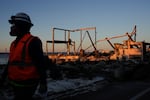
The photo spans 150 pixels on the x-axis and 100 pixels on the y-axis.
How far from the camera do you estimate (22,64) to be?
4.91m

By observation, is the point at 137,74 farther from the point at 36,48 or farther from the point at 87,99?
the point at 36,48

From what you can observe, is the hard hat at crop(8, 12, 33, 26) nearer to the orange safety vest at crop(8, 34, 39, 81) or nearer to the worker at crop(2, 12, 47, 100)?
the worker at crop(2, 12, 47, 100)

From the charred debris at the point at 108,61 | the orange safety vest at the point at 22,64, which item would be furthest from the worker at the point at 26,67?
the charred debris at the point at 108,61

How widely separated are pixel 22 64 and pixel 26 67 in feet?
0.25

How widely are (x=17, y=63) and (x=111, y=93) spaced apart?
23.2 feet

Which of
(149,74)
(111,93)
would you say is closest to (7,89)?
(111,93)

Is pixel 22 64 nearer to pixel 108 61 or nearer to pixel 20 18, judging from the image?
pixel 20 18

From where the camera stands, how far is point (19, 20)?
16.6ft

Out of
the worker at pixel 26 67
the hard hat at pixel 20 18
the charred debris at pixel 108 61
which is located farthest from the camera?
the charred debris at pixel 108 61

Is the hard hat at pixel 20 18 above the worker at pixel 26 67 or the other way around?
above

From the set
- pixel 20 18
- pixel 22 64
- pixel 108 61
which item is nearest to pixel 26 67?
pixel 22 64

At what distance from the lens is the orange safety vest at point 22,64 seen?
4871 mm

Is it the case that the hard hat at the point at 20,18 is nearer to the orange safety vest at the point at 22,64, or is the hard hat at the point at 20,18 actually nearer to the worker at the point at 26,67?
the worker at the point at 26,67

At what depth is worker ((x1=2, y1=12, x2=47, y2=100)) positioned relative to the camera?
4867mm
